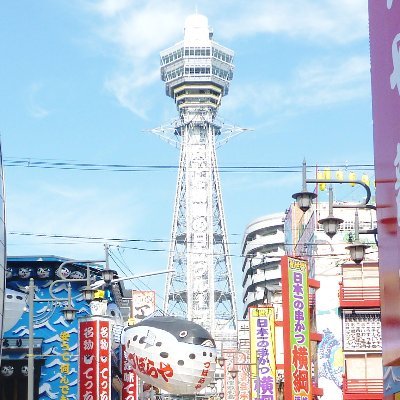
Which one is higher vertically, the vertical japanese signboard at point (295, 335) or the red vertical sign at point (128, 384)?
the vertical japanese signboard at point (295, 335)

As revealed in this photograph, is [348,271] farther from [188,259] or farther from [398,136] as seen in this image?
[188,259]

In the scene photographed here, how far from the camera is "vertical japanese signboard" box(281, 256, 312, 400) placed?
4028 centimetres

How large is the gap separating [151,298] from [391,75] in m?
80.0

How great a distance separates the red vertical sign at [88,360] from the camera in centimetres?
5591

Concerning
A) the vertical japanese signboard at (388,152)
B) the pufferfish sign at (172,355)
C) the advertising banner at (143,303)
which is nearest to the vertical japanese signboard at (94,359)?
the pufferfish sign at (172,355)

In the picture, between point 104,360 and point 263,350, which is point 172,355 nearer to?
point 263,350

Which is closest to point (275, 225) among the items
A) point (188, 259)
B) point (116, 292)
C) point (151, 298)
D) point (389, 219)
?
point (188, 259)

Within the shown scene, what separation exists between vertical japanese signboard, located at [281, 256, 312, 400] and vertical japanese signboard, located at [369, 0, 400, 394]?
26637 millimetres

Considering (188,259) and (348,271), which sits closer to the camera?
(348,271)

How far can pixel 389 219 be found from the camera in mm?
12602

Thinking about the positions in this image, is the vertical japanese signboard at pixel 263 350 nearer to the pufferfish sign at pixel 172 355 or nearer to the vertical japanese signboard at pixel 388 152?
the pufferfish sign at pixel 172 355

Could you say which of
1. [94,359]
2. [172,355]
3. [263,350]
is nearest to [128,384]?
[94,359]

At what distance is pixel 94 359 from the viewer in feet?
185

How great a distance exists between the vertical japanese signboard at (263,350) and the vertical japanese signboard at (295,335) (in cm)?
1184
